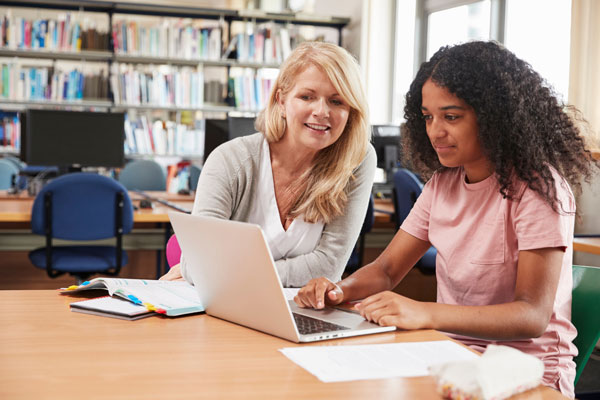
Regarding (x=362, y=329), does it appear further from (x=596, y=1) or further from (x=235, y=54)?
(x=235, y=54)

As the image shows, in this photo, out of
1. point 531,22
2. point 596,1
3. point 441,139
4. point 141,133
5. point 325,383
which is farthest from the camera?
point 141,133

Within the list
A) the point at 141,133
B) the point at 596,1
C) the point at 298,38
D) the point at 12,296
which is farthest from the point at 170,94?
the point at 12,296

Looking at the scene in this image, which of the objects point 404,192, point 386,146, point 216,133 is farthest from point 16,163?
point 404,192

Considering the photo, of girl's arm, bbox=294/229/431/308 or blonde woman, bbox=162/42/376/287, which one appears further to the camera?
blonde woman, bbox=162/42/376/287

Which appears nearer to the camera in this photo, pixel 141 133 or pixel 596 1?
pixel 596 1

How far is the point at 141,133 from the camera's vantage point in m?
Result: 5.91

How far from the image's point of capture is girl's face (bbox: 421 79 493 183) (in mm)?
1326

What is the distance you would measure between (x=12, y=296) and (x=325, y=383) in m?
0.80

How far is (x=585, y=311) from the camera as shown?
1.35 metres

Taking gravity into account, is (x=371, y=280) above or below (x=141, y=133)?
below

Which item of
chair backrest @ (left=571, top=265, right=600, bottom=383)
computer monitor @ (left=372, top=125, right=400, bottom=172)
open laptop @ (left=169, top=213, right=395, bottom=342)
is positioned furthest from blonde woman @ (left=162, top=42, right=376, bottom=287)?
computer monitor @ (left=372, top=125, right=400, bottom=172)

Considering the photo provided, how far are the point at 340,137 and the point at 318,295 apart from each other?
0.64m

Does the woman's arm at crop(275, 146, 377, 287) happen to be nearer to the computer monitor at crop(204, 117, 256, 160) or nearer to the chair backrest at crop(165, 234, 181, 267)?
the chair backrest at crop(165, 234, 181, 267)

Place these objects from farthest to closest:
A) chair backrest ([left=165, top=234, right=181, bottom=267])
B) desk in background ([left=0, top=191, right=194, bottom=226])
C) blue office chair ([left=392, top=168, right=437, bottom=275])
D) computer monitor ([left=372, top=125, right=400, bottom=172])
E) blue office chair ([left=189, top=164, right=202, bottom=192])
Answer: blue office chair ([left=189, top=164, right=202, bottom=192]), computer monitor ([left=372, top=125, right=400, bottom=172]), blue office chair ([left=392, top=168, right=437, bottom=275]), desk in background ([left=0, top=191, right=194, bottom=226]), chair backrest ([left=165, top=234, right=181, bottom=267])
